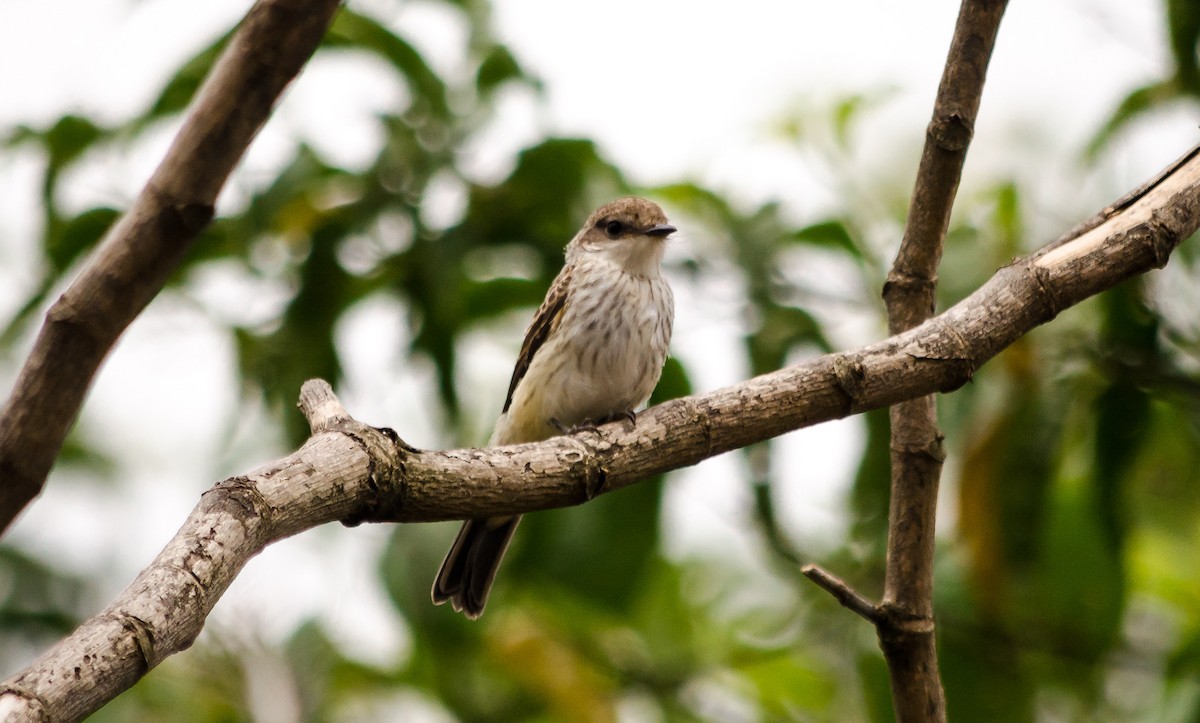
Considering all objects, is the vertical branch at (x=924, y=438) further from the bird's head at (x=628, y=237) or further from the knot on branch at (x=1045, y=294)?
the bird's head at (x=628, y=237)

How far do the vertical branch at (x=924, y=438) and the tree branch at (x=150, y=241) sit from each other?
1.54 meters

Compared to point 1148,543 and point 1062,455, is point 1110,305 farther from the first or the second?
point 1148,543

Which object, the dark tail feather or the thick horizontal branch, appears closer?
the thick horizontal branch

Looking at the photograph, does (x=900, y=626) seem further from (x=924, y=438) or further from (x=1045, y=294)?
(x=1045, y=294)

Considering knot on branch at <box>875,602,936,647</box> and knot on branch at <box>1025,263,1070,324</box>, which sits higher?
knot on branch at <box>1025,263,1070,324</box>

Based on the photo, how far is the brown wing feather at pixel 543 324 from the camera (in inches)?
202

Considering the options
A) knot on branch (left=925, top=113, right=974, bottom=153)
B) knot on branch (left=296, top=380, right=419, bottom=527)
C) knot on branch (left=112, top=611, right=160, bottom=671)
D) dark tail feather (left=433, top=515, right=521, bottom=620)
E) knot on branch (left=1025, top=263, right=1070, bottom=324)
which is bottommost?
knot on branch (left=112, top=611, right=160, bottom=671)

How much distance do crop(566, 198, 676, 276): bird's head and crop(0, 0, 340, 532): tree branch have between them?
7.31ft

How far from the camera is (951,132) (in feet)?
10.0

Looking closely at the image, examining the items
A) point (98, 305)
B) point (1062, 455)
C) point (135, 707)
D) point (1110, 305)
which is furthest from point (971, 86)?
point (135, 707)

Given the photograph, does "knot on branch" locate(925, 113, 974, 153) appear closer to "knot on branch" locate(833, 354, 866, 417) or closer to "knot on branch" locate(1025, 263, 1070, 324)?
"knot on branch" locate(1025, 263, 1070, 324)

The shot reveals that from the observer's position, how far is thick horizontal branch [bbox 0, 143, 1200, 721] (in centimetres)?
228

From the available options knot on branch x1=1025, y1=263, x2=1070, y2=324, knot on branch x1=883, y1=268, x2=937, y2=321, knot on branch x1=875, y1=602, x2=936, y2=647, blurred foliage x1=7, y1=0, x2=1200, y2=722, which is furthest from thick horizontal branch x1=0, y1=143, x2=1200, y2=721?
blurred foliage x1=7, y1=0, x2=1200, y2=722

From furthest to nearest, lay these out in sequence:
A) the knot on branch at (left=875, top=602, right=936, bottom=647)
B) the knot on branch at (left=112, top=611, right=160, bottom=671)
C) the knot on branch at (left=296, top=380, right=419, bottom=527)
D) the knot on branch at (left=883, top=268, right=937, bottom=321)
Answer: the knot on branch at (left=883, top=268, right=937, bottom=321) → the knot on branch at (left=875, top=602, right=936, bottom=647) → the knot on branch at (left=296, top=380, right=419, bottom=527) → the knot on branch at (left=112, top=611, right=160, bottom=671)
